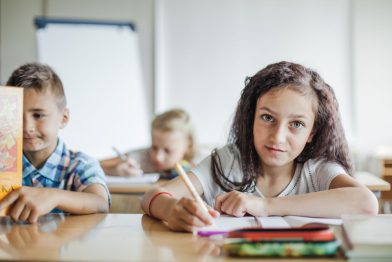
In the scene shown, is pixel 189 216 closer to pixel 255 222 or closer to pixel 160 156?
pixel 255 222

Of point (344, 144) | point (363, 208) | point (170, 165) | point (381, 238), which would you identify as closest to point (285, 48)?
point (170, 165)

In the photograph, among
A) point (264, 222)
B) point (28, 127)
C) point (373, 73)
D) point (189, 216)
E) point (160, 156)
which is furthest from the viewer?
point (373, 73)

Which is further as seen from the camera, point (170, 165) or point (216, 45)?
point (216, 45)

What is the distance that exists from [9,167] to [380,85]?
3828 millimetres

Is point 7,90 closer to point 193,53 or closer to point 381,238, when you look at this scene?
point 381,238

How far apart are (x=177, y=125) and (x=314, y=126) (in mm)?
1944

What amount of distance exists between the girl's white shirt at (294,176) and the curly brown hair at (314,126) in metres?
0.02

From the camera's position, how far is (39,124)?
5.30ft

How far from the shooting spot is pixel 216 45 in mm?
4676

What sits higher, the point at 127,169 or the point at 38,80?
the point at 38,80

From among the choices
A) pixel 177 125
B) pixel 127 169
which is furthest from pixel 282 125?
pixel 177 125

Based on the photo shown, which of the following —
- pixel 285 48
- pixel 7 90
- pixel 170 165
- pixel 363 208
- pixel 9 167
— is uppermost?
pixel 285 48

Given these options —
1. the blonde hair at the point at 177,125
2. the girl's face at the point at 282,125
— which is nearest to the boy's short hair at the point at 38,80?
the girl's face at the point at 282,125

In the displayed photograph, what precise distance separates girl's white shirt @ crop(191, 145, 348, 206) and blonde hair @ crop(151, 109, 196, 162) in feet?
5.85
